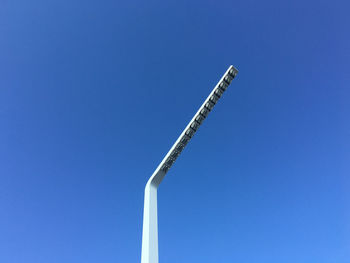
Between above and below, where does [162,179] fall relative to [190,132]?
below

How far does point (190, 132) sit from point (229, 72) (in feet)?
13.3

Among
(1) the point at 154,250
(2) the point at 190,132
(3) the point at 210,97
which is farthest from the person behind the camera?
(3) the point at 210,97

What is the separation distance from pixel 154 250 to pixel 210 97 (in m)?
7.54

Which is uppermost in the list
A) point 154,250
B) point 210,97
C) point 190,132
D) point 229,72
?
point 229,72

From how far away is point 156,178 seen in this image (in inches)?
383

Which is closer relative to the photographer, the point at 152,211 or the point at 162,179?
the point at 152,211

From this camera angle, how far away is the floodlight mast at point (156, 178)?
7.56 m

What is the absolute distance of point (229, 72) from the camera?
12.3 metres

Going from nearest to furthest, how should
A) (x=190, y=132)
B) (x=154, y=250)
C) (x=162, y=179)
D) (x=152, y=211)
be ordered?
(x=154, y=250) → (x=152, y=211) → (x=162, y=179) → (x=190, y=132)

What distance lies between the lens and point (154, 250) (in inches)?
297

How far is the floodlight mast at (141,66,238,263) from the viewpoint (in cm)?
756

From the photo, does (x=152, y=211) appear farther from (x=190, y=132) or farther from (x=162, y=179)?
(x=190, y=132)

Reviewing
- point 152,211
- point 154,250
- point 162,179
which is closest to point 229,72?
point 162,179

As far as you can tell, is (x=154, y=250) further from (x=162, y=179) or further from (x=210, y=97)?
(x=210, y=97)
